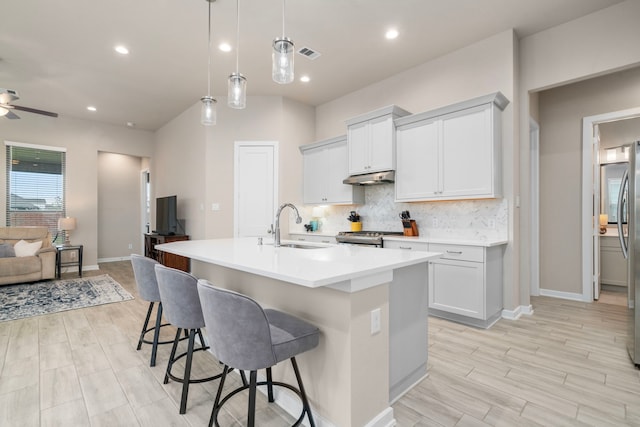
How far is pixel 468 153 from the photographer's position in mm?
3373

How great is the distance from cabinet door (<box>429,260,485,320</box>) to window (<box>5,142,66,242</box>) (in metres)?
7.13

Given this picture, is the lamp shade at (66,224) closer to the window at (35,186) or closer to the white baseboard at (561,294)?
the window at (35,186)

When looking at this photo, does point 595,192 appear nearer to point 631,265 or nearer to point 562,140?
point 562,140

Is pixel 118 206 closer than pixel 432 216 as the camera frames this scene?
No

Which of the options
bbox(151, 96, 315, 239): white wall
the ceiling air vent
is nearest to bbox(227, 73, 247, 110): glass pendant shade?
the ceiling air vent

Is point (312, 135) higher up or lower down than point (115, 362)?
higher up

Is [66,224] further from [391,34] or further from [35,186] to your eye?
[391,34]

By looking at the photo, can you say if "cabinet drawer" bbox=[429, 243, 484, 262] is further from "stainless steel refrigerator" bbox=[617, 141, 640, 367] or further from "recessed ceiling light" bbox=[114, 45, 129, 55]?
"recessed ceiling light" bbox=[114, 45, 129, 55]

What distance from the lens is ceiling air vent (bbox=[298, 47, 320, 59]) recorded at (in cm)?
377

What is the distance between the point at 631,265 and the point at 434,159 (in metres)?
1.93

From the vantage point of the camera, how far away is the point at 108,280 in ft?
18.2

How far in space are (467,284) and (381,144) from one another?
1974 millimetres

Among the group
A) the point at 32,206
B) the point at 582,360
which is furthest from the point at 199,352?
the point at 32,206

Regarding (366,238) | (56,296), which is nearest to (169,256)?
(56,296)
